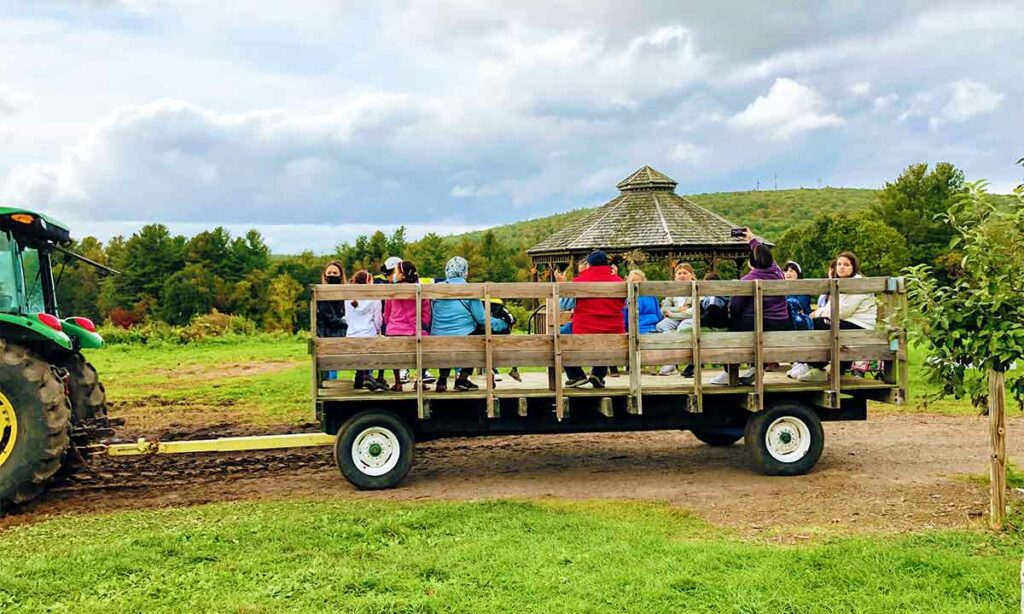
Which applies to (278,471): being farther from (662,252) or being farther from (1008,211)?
(662,252)

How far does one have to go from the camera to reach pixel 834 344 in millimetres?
9359

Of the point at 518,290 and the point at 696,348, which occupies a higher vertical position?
the point at 518,290

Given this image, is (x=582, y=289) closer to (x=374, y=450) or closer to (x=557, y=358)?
(x=557, y=358)

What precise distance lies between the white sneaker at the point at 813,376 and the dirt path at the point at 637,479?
3.23 feet

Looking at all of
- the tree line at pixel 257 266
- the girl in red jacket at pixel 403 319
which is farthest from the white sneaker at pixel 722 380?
the tree line at pixel 257 266

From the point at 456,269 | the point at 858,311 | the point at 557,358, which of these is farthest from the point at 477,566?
the point at 858,311

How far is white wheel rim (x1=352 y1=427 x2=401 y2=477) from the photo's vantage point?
356 inches

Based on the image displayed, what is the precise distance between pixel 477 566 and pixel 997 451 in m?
4.42

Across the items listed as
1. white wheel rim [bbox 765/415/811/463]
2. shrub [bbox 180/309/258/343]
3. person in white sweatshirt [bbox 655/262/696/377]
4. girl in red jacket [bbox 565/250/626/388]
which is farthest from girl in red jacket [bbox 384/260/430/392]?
shrub [bbox 180/309/258/343]

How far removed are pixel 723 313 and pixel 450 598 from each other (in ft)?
17.4

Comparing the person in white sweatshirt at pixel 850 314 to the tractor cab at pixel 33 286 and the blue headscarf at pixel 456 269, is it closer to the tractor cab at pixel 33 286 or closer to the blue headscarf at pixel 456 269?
the blue headscarf at pixel 456 269

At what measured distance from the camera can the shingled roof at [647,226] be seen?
2722 centimetres

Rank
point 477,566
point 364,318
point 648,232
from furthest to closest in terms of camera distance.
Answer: point 648,232, point 364,318, point 477,566

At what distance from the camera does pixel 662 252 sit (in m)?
27.7
